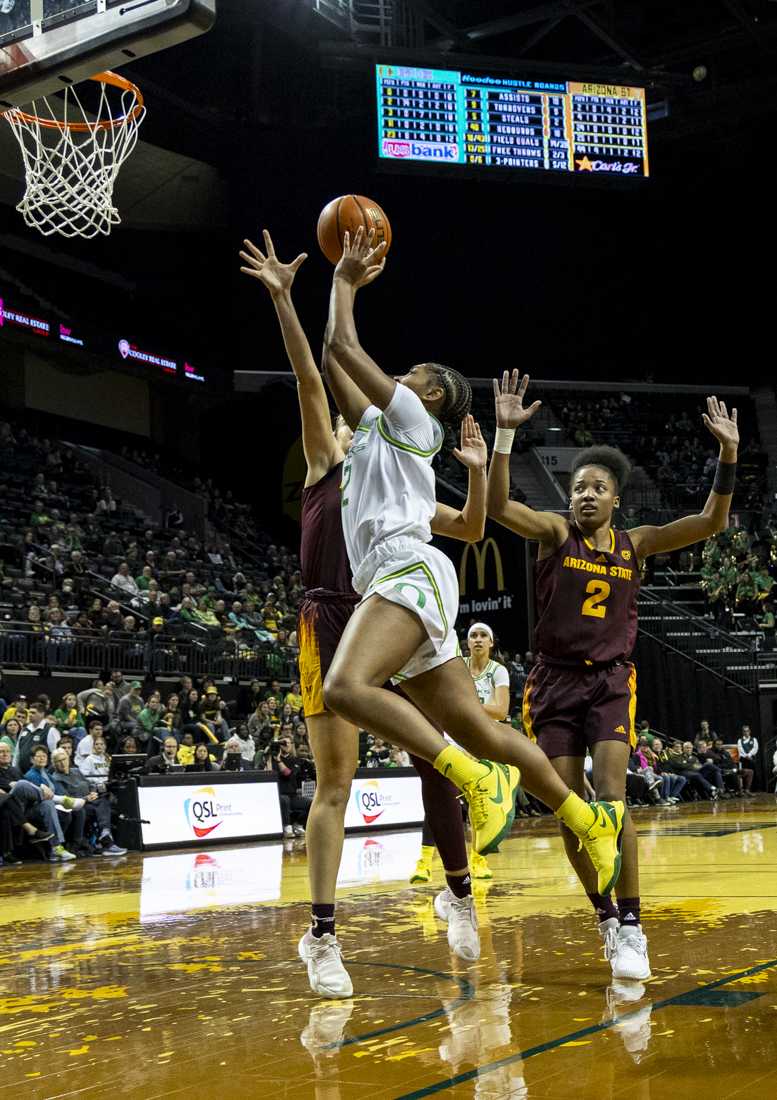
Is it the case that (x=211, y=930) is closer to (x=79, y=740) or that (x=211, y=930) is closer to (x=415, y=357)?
(x=79, y=740)

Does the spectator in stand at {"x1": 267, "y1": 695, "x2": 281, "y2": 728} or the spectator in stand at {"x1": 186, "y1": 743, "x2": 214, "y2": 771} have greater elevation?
the spectator in stand at {"x1": 267, "y1": 695, "x2": 281, "y2": 728}

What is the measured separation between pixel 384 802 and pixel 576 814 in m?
11.6

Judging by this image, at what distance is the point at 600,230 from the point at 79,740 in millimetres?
24278

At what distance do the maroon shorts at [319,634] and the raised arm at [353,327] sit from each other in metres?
0.89

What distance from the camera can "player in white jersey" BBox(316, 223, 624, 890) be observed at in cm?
398

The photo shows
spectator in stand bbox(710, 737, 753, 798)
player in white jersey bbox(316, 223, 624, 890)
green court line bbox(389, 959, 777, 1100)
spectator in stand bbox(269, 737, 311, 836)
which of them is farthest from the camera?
spectator in stand bbox(710, 737, 753, 798)

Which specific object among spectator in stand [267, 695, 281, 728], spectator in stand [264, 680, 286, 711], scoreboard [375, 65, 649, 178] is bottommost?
spectator in stand [267, 695, 281, 728]

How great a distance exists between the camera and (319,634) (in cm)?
480

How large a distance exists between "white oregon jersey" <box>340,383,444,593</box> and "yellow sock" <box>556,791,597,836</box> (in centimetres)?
102

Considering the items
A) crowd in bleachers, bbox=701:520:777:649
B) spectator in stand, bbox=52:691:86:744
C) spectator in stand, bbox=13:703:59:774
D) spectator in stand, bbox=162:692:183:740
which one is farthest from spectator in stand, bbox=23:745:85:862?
crowd in bleachers, bbox=701:520:777:649

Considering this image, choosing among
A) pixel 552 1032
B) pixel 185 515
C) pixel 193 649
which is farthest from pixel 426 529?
pixel 185 515

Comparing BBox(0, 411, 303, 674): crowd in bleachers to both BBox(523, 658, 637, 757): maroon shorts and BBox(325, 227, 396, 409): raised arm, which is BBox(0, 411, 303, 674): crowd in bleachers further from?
BBox(325, 227, 396, 409): raised arm

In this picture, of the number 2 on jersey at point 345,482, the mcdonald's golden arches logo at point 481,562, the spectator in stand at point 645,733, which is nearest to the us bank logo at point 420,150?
the mcdonald's golden arches logo at point 481,562

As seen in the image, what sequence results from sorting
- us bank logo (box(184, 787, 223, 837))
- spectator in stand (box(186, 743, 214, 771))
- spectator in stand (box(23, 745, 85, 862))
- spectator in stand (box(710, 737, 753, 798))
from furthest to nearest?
spectator in stand (box(710, 737, 753, 798)) → spectator in stand (box(186, 743, 214, 771)) → us bank logo (box(184, 787, 223, 837)) → spectator in stand (box(23, 745, 85, 862))
